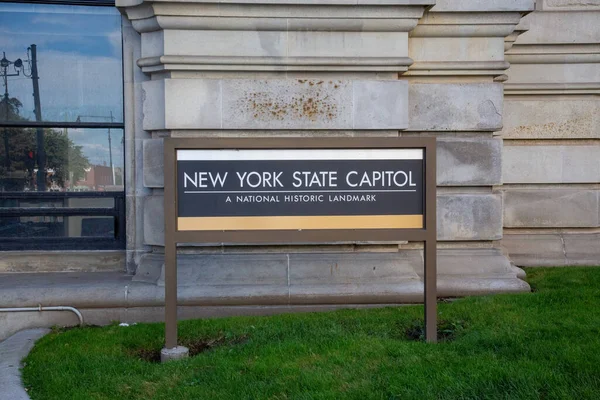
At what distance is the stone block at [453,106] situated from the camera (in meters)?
7.00

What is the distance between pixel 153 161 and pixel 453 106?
359 centimetres

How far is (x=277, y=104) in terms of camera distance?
21.8 feet

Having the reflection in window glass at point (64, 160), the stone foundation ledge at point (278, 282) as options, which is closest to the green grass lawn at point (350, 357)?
the stone foundation ledge at point (278, 282)

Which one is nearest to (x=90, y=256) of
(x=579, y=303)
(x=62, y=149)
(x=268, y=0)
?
(x=62, y=149)

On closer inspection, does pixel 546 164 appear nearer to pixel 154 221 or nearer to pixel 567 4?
pixel 567 4

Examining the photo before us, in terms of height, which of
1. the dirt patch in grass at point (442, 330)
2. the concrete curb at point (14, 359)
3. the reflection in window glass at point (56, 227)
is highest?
the reflection in window glass at point (56, 227)

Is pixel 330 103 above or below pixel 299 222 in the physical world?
above

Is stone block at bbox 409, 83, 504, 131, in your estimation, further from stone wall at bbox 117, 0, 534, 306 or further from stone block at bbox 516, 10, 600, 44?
stone block at bbox 516, 10, 600, 44

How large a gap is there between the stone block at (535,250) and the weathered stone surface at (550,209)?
7.2 inches

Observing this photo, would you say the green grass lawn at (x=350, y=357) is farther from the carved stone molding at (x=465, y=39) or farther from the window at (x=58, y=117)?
the carved stone molding at (x=465, y=39)

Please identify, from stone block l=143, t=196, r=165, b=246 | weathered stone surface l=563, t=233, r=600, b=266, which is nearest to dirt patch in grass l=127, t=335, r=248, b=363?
stone block l=143, t=196, r=165, b=246

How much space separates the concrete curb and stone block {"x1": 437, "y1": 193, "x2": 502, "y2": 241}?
457 cm

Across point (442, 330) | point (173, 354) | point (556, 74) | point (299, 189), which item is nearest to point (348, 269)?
point (442, 330)

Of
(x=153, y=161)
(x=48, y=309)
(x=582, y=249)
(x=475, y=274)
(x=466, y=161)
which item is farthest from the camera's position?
(x=582, y=249)
